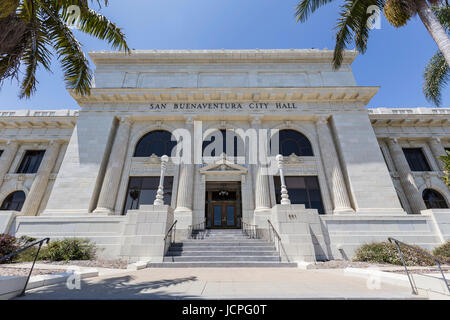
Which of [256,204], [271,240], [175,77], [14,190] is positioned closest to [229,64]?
[175,77]

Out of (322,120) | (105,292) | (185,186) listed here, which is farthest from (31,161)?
(322,120)

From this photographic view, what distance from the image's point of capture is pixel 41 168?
68.8ft

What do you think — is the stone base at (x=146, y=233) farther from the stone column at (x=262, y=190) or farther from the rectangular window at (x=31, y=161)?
the rectangular window at (x=31, y=161)

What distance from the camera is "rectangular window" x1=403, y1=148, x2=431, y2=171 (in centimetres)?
2062

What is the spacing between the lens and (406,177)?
1950 cm

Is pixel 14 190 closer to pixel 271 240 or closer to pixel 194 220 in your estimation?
pixel 194 220

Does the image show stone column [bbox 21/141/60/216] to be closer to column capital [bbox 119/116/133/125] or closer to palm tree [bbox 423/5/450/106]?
column capital [bbox 119/116/133/125]

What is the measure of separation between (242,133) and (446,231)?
1425 centimetres

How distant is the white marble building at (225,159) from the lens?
12.0 meters

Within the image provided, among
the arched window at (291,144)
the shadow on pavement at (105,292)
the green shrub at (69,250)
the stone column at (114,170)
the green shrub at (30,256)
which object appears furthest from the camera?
the arched window at (291,144)

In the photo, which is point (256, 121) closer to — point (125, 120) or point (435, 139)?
point (125, 120)

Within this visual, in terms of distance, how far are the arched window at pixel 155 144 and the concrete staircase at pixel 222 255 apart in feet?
29.6

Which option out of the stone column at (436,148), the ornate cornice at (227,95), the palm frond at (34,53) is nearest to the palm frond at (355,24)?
the ornate cornice at (227,95)

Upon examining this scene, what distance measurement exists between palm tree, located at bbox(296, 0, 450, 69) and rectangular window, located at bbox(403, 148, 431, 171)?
58.0 ft
